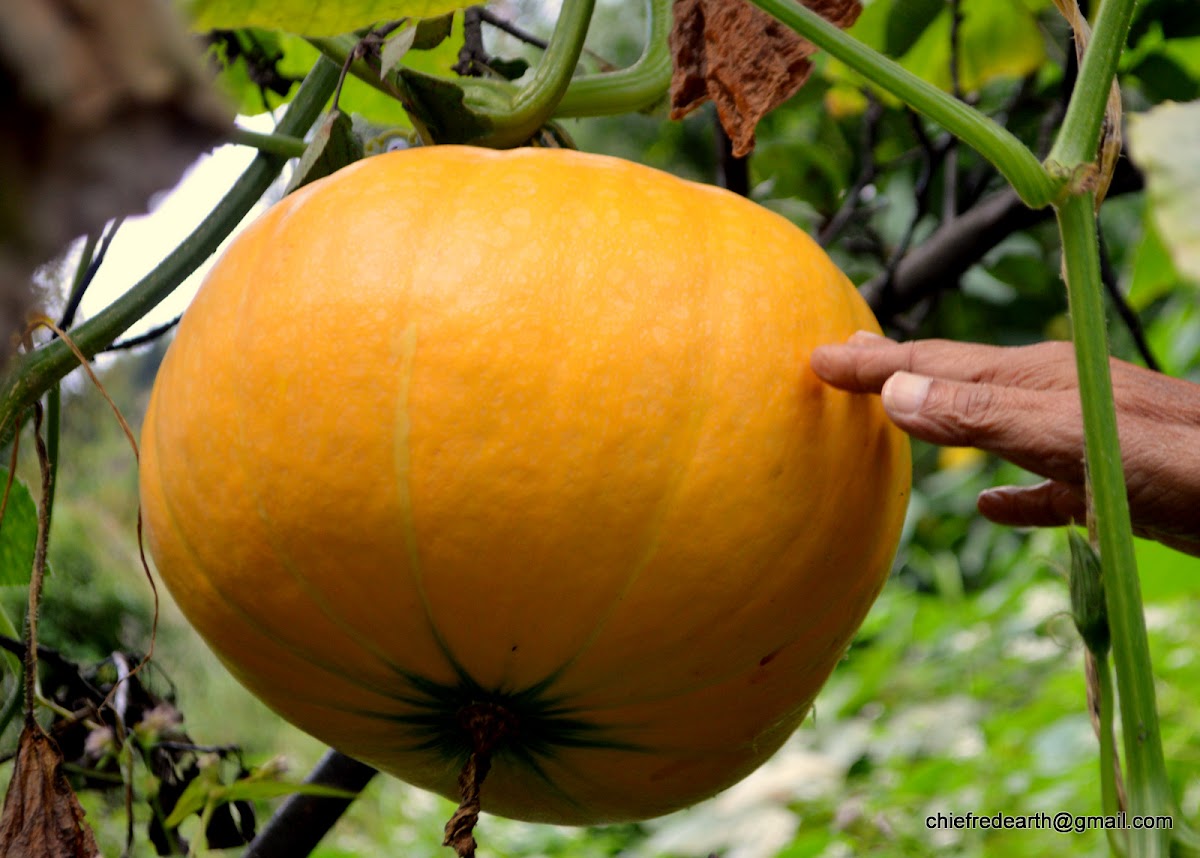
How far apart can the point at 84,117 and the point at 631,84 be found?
78cm

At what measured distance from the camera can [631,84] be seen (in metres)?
0.89

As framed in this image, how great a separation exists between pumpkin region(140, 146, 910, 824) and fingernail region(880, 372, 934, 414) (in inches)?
0.6

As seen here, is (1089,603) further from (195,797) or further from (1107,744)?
(195,797)

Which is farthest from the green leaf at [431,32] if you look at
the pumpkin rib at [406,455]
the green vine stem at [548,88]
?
the pumpkin rib at [406,455]

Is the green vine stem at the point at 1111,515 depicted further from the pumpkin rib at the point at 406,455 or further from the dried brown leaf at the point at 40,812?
the dried brown leaf at the point at 40,812

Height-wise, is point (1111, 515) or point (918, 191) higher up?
Answer: point (1111, 515)

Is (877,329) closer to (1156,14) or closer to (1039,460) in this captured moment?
(1039,460)

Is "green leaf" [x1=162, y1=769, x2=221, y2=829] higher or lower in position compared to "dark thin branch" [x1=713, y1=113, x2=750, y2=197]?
lower

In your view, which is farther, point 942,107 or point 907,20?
point 907,20

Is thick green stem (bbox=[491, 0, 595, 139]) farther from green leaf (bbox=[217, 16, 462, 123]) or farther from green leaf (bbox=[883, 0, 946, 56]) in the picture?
green leaf (bbox=[883, 0, 946, 56])

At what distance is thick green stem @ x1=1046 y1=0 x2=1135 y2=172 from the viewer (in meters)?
0.59

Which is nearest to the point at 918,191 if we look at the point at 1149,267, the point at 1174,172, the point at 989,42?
the point at 989,42

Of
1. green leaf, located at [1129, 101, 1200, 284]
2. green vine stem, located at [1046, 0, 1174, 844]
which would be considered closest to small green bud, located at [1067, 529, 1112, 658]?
green vine stem, located at [1046, 0, 1174, 844]

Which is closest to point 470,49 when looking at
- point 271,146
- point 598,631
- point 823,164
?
point 271,146
